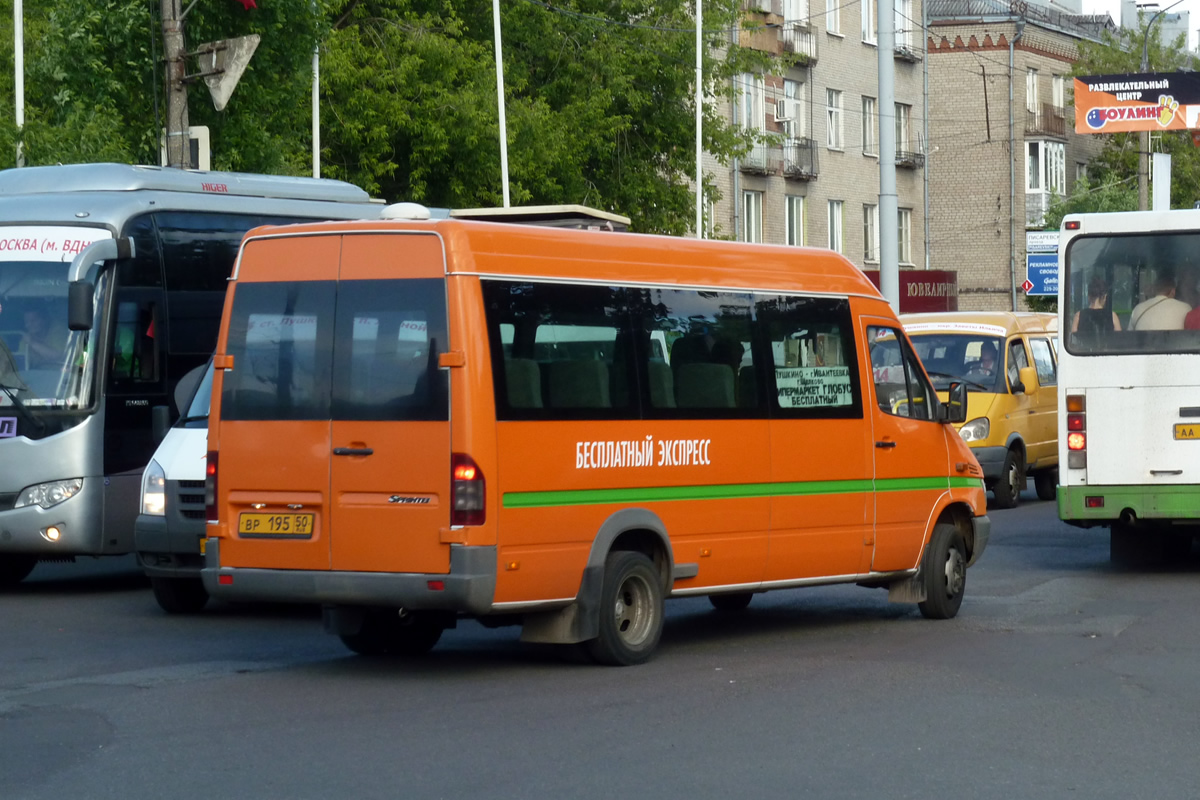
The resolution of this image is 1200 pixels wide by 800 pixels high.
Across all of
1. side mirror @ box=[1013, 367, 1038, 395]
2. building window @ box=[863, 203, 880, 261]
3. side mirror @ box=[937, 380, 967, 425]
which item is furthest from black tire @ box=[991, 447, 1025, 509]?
building window @ box=[863, 203, 880, 261]

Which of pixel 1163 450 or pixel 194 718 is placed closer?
pixel 194 718

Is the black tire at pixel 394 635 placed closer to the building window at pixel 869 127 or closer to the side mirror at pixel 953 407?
the side mirror at pixel 953 407

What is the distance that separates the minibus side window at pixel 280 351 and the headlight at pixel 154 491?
314cm

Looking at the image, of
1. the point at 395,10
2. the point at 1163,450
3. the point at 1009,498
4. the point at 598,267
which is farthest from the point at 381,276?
the point at 395,10

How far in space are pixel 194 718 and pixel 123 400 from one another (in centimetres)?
654

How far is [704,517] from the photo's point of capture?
10812 millimetres

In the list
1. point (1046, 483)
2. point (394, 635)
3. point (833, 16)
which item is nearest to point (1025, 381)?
point (1046, 483)

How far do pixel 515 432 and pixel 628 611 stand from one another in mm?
1413

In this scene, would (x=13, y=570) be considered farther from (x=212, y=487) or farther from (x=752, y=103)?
(x=752, y=103)

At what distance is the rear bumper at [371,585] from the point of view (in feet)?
30.7

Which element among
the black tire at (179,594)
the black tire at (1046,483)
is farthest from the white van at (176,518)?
the black tire at (1046,483)

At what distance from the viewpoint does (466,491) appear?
9391 mm

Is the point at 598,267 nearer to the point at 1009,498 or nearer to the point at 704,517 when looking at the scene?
the point at 704,517

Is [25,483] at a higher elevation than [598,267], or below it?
below
